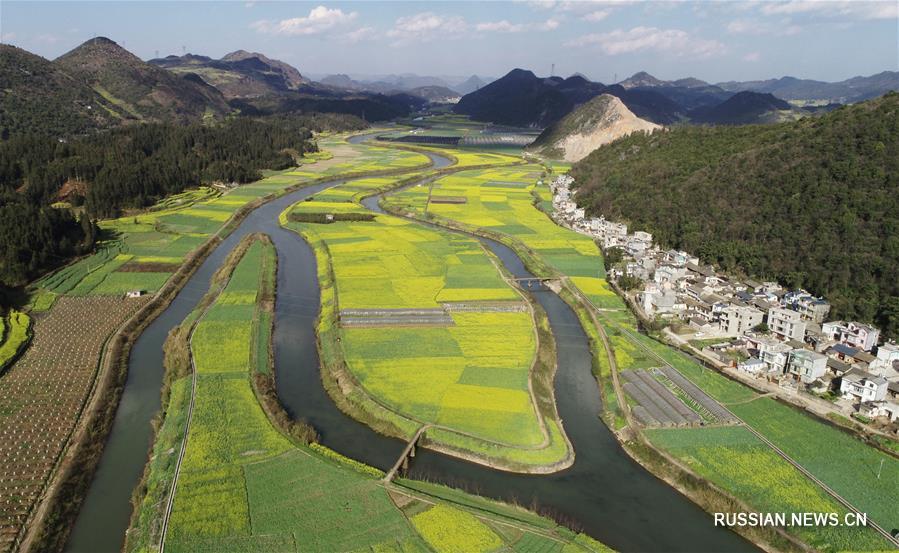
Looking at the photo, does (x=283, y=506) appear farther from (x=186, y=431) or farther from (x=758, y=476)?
(x=758, y=476)

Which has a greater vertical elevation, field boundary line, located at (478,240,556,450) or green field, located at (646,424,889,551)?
field boundary line, located at (478,240,556,450)

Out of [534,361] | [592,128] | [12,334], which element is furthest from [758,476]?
[592,128]

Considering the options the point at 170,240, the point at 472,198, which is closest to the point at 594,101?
the point at 472,198

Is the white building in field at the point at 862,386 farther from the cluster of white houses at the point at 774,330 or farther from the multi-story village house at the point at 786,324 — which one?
the multi-story village house at the point at 786,324

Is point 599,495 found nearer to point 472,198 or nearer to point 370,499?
point 370,499

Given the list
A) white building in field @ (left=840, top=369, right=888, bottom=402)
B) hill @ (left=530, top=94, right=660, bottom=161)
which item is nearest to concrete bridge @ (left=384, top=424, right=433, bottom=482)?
white building in field @ (left=840, top=369, right=888, bottom=402)

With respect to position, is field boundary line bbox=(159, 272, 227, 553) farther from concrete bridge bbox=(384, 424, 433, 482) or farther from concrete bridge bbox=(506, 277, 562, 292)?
concrete bridge bbox=(506, 277, 562, 292)

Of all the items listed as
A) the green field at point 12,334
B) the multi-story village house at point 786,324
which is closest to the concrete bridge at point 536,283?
the multi-story village house at point 786,324
